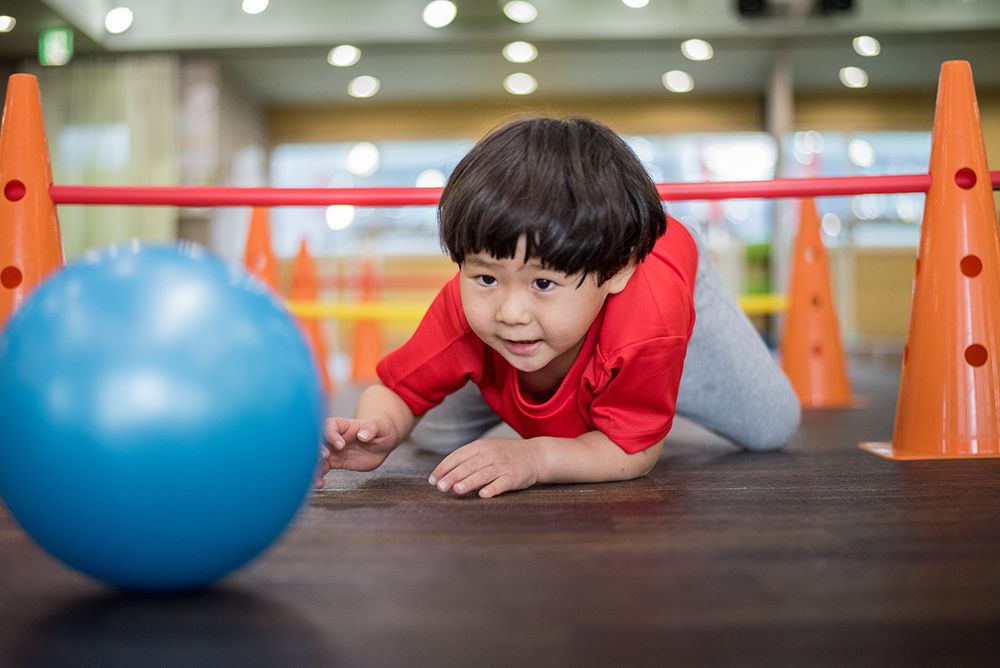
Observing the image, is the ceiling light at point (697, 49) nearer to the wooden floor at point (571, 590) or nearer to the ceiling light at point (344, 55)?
the ceiling light at point (344, 55)

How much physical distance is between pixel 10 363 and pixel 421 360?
2.37 ft

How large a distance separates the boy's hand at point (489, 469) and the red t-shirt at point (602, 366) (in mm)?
108

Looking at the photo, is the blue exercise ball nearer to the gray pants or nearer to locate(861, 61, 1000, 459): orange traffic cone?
the gray pants

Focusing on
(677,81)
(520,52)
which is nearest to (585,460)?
(520,52)

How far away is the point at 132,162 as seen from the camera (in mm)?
8141

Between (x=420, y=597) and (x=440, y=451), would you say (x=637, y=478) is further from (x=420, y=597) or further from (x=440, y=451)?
(x=420, y=597)

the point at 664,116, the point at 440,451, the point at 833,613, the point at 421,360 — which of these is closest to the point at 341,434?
the point at 421,360

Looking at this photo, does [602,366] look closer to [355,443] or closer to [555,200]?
[555,200]

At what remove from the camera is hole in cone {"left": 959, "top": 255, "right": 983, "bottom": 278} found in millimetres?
1616

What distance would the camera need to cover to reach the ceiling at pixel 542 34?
7.25 meters

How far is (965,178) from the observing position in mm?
1661

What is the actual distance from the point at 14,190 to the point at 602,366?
107 cm

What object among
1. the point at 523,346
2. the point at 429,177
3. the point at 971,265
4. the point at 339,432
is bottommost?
the point at 339,432

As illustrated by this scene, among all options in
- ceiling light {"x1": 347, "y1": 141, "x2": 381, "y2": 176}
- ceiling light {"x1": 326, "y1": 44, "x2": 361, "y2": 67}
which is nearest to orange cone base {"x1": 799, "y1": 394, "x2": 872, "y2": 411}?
ceiling light {"x1": 326, "y1": 44, "x2": 361, "y2": 67}
